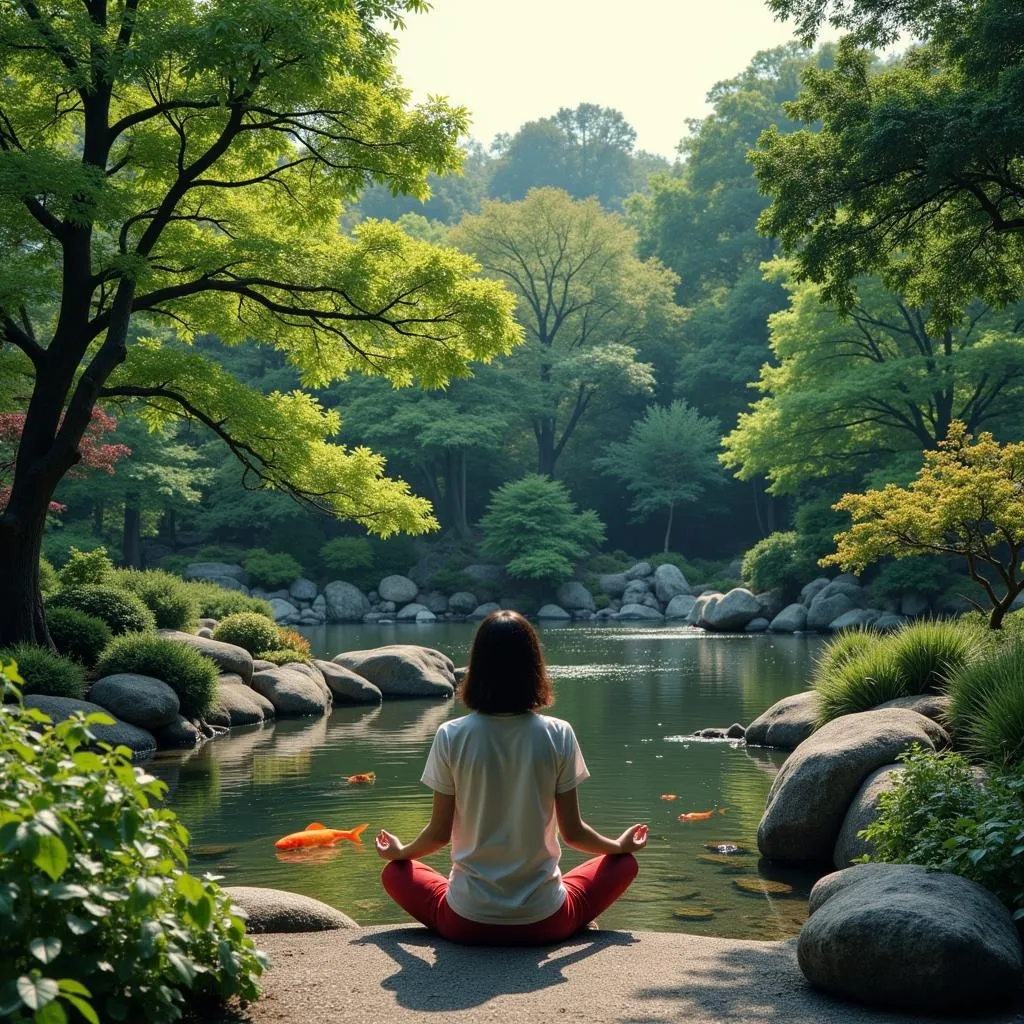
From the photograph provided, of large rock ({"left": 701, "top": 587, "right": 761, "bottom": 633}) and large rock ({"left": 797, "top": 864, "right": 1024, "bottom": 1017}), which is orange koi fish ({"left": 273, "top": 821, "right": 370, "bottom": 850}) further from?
large rock ({"left": 701, "top": 587, "right": 761, "bottom": 633})

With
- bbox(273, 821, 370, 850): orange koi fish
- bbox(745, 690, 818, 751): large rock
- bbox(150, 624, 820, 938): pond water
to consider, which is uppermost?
bbox(745, 690, 818, 751): large rock

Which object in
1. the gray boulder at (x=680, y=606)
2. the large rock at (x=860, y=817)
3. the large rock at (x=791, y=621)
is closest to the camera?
the large rock at (x=860, y=817)

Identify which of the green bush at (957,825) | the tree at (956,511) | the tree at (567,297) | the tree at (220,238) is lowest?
the green bush at (957,825)

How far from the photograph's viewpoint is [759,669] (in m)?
21.8

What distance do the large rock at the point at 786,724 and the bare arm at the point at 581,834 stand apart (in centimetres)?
792

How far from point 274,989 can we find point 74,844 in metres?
1.30

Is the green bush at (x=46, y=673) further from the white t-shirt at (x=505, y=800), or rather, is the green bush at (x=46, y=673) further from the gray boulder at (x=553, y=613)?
the gray boulder at (x=553, y=613)

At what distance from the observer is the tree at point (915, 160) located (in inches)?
491

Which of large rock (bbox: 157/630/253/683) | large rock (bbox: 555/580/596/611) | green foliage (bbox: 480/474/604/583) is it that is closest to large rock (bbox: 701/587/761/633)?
large rock (bbox: 555/580/596/611)

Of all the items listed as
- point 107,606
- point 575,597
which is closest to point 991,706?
point 107,606

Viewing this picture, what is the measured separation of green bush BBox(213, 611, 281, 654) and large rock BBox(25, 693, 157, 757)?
4.72 metres

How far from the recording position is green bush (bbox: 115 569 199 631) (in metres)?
17.5

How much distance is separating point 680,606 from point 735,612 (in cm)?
651

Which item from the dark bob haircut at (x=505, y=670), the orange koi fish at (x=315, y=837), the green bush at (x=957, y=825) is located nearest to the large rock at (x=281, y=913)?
the dark bob haircut at (x=505, y=670)
